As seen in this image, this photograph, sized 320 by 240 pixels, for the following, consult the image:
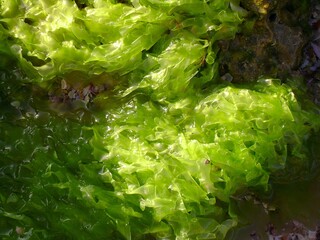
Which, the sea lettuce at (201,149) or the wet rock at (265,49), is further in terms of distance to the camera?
the wet rock at (265,49)

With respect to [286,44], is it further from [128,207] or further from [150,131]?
[128,207]

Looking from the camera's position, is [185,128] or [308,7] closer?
[185,128]

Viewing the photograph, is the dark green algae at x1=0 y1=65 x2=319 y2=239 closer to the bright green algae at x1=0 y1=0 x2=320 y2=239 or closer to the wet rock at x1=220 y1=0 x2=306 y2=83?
the bright green algae at x1=0 y1=0 x2=320 y2=239

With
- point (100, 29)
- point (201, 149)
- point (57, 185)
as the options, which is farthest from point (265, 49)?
point (57, 185)

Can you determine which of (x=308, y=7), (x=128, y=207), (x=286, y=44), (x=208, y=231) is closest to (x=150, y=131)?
(x=128, y=207)

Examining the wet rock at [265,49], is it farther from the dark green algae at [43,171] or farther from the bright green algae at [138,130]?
the dark green algae at [43,171]

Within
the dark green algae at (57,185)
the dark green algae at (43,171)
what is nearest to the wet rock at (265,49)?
the dark green algae at (57,185)

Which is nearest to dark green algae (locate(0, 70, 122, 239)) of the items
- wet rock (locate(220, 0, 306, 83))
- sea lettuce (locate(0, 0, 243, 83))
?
sea lettuce (locate(0, 0, 243, 83))

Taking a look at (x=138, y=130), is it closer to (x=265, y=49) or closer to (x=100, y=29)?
(x=100, y=29)
